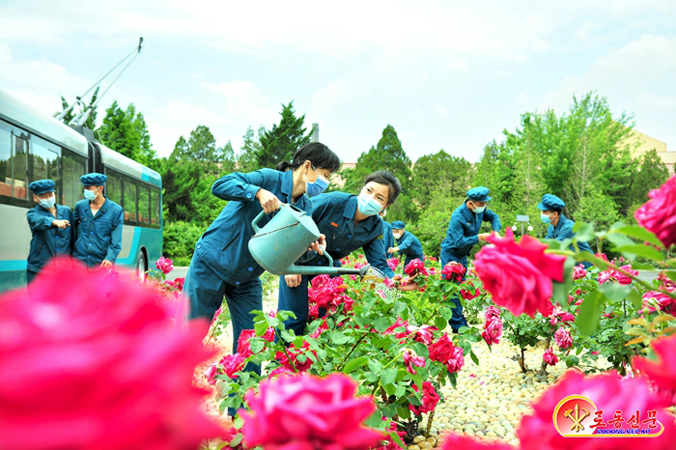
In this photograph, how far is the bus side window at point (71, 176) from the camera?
23.7 feet

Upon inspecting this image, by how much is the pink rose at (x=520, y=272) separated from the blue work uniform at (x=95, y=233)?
A: 576 centimetres

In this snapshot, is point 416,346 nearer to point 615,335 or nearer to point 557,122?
point 615,335

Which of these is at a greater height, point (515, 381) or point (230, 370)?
point (230, 370)

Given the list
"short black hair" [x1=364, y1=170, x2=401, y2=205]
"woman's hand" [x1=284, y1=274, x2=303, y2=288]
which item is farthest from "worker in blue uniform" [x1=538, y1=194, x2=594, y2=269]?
"woman's hand" [x1=284, y1=274, x2=303, y2=288]

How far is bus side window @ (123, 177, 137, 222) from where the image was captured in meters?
9.75

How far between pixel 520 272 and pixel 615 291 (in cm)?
20

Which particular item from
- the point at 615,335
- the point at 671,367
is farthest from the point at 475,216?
the point at 671,367

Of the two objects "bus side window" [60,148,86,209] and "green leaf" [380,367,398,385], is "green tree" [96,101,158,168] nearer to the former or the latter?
"bus side window" [60,148,86,209]

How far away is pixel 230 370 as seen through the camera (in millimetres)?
1833

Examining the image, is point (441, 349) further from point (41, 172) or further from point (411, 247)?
point (41, 172)

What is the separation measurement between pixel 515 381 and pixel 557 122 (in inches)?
1133

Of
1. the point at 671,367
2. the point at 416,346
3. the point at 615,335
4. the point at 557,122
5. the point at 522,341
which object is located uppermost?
the point at 557,122

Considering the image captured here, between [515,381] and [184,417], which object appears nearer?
[184,417]

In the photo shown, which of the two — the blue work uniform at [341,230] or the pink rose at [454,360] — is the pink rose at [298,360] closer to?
the pink rose at [454,360]
